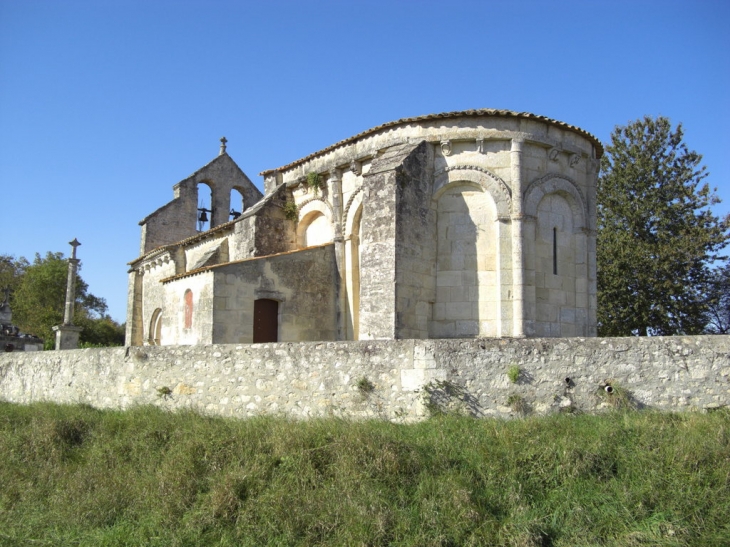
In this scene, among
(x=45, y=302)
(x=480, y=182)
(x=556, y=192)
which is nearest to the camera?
(x=480, y=182)

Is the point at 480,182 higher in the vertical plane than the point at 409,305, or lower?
higher

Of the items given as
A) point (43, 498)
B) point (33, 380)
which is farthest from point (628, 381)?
point (33, 380)

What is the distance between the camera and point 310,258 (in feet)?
55.8

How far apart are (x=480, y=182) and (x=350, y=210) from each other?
11.6 feet

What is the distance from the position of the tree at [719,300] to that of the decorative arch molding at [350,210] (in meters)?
13.6

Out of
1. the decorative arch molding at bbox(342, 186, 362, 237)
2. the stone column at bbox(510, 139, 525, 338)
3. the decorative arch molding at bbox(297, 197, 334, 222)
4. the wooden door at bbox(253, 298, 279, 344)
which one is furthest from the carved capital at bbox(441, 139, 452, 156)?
the wooden door at bbox(253, 298, 279, 344)

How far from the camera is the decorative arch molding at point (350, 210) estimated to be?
55.7 ft

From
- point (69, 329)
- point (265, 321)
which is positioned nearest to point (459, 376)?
point (265, 321)

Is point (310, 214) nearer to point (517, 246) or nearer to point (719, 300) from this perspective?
point (517, 246)

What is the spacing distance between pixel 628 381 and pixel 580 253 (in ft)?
23.7

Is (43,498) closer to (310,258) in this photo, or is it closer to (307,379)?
(307,379)

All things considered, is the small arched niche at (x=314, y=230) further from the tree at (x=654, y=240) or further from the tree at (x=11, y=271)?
the tree at (x=11, y=271)

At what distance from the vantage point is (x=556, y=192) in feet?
52.0

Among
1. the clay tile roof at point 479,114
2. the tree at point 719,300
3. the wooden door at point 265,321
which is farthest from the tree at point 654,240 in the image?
the wooden door at point 265,321
